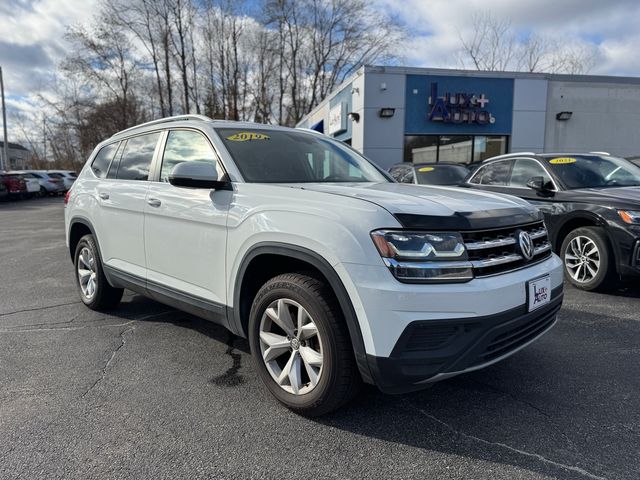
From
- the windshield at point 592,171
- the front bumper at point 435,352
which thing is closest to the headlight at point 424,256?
the front bumper at point 435,352

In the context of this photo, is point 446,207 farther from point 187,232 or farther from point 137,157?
point 137,157

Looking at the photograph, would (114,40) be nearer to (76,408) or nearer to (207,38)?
(207,38)

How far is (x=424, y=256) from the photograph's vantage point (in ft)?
7.02

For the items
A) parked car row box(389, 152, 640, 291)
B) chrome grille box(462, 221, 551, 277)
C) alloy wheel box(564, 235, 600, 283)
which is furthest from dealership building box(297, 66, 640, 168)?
chrome grille box(462, 221, 551, 277)

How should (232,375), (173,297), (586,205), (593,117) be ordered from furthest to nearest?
1. (593,117)
2. (586,205)
3. (173,297)
4. (232,375)

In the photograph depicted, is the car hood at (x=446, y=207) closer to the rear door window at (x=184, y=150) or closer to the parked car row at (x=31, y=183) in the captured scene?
the rear door window at (x=184, y=150)

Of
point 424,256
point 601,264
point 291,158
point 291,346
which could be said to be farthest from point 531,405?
point 601,264

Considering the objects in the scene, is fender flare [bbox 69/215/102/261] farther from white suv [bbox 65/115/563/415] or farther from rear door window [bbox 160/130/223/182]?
rear door window [bbox 160/130/223/182]

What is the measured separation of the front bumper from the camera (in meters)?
2.09

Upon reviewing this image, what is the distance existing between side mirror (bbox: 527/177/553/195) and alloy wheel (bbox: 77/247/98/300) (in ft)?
17.0

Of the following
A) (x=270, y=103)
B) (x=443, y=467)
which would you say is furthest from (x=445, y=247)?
(x=270, y=103)

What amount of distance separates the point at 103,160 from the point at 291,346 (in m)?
3.28

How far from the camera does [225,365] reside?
130 inches

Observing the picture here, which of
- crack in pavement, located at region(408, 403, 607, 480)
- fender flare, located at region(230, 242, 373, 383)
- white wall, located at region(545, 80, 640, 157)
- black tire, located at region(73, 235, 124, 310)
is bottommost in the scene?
crack in pavement, located at region(408, 403, 607, 480)
